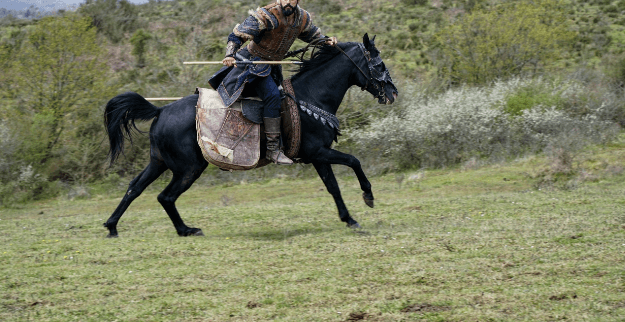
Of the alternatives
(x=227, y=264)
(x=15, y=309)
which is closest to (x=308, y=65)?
(x=227, y=264)

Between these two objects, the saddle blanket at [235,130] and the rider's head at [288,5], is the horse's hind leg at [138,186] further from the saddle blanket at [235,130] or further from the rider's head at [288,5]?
the rider's head at [288,5]

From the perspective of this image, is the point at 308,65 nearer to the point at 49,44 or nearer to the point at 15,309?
the point at 15,309

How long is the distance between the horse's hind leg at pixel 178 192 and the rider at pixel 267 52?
1.09 meters

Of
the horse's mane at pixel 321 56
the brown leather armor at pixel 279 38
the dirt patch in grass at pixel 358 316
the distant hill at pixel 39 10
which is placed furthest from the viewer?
the distant hill at pixel 39 10

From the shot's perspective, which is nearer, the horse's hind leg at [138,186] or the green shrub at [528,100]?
the horse's hind leg at [138,186]

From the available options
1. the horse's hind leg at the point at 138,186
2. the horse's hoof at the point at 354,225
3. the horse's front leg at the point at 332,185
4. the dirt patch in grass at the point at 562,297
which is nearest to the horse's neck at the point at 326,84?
the horse's front leg at the point at 332,185

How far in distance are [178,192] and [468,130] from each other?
11997 millimetres

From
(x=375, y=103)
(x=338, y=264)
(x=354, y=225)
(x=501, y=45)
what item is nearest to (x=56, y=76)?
(x=375, y=103)

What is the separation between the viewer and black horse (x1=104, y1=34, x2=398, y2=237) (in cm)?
820

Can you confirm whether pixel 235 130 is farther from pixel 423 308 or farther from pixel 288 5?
pixel 423 308

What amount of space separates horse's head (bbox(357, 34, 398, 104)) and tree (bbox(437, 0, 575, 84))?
1607 cm

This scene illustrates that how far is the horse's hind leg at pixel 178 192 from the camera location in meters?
8.29

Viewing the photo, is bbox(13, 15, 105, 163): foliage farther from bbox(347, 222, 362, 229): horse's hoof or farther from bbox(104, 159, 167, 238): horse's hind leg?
bbox(347, 222, 362, 229): horse's hoof

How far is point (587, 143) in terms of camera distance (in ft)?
54.0
